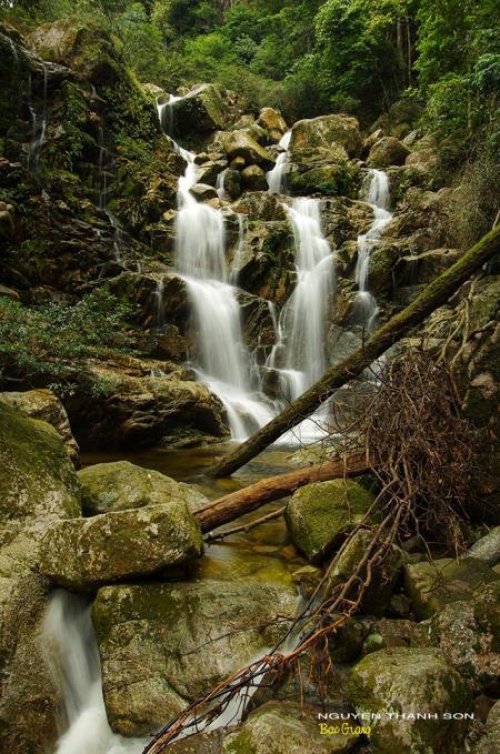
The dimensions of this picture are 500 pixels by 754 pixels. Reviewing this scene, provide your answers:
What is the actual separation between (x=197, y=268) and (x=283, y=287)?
268 centimetres

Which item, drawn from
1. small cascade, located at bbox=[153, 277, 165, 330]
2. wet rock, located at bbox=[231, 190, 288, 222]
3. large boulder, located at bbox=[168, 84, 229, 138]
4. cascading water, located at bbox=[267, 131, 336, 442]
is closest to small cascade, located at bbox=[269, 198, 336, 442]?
cascading water, located at bbox=[267, 131, 336, 442]

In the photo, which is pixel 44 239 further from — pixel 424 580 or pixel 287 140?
pixel 287 140

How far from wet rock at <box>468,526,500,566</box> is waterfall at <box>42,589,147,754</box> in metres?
2.50

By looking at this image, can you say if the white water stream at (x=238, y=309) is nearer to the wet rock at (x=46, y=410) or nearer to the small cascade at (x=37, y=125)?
the wet rock at (x=46, y=410)

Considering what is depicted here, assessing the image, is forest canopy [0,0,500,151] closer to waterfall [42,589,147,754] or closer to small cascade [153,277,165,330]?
small cascade [153,277,165,330]

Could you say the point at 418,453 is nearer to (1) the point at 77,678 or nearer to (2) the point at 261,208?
(1) the point at 77,678

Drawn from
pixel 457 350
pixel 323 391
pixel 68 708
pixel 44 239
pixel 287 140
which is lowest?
pixel 68 708

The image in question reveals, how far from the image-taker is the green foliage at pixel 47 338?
659cm

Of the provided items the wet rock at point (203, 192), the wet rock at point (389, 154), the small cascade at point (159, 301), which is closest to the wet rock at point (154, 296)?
the small cascade at point (159, 301)

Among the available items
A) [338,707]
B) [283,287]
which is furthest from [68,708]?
[283,287]

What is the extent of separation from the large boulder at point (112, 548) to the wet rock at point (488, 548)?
2.08 meters

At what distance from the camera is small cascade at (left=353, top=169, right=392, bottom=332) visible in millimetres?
13391

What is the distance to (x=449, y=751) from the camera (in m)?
2.04

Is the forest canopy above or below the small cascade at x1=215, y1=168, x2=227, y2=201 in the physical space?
above
